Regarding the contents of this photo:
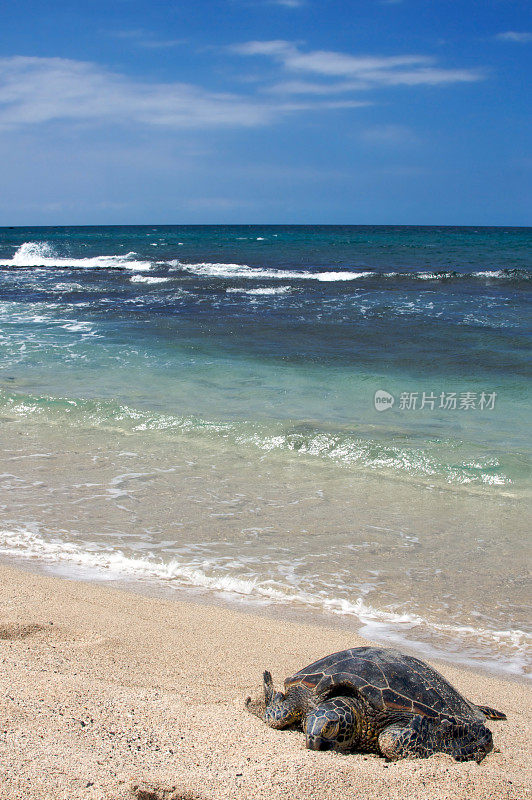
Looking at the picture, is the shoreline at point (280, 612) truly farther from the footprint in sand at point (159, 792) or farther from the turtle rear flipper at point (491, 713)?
the footprint in sand at point (159, 792)

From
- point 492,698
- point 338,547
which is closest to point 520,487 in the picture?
point 338,547

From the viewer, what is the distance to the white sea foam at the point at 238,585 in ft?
Answer: 12.8

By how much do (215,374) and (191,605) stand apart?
722 cm

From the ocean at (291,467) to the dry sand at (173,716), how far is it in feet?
1.62

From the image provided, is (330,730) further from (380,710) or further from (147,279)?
(147,279)

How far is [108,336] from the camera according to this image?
47.9 ft

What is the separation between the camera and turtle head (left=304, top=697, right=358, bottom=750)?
2475 mm

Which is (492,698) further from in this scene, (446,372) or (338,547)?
(446,372)

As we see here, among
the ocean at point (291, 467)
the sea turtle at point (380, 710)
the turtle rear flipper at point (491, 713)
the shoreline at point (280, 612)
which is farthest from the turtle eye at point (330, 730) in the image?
the ocean at point (291, 467)

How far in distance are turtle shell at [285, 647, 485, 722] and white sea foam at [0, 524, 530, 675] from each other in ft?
3.47
